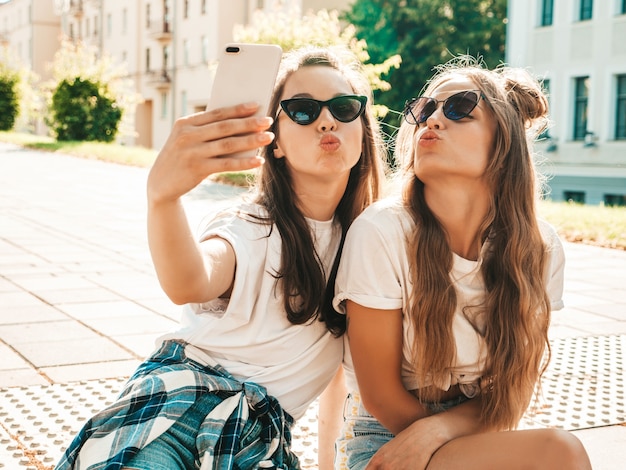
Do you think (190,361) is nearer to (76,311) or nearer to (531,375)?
(531,375)

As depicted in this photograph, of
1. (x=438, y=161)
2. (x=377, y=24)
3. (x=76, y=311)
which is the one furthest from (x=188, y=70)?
(x=438, y=161)

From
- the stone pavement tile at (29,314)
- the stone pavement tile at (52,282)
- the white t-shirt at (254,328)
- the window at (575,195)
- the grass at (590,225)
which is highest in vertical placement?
the white t-shirt at (254,328)

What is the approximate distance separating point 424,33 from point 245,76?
110 ft

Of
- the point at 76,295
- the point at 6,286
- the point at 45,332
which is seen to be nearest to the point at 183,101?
the point at 6,286

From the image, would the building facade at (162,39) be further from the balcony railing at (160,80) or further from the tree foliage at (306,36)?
the tree foliage at (306,36)

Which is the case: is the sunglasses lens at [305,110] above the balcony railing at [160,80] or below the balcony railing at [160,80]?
below

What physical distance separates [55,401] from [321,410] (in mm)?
1371

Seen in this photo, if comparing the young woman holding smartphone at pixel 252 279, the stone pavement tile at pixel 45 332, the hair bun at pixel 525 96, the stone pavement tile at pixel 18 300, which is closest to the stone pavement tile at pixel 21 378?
the stone pavement tile at pixel 45 332

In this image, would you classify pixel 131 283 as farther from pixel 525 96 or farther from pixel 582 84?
pixel 582 84

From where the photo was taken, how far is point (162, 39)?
4838 cm

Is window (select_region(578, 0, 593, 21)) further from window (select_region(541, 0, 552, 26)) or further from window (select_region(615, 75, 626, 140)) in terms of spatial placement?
window (select_region(615, 75, 626, 140))

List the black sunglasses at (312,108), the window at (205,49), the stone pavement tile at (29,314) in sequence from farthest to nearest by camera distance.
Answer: the window at (205,49), the stone pavement tile at (29,314), the black sunglasses at (312,108)

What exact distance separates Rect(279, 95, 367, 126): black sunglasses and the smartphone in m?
0.50

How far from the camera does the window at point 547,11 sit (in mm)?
24859
